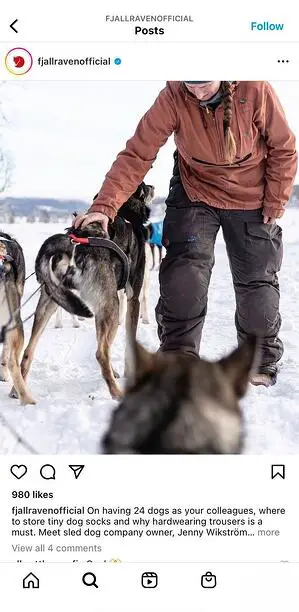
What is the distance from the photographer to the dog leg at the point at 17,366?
103 inches

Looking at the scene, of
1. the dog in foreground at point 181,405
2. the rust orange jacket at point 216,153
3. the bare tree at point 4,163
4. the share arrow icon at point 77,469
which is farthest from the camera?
the bare tree at point 4,163

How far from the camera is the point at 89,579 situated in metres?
1.54

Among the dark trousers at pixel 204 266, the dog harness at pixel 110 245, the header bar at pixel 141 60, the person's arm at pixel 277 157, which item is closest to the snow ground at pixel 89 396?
the dark trousers at pixel 204 266

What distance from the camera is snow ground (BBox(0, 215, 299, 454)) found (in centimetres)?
193

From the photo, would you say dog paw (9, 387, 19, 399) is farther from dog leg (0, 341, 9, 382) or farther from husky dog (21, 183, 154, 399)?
dog leg (0, 341, 9, 382)

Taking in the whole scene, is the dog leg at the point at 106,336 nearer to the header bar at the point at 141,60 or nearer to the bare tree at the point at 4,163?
the header bar at the point at 141,60

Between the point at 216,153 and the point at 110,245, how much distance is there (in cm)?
56

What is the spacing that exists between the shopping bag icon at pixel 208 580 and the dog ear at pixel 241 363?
0.63 metres

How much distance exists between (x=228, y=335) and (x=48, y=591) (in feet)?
7.50

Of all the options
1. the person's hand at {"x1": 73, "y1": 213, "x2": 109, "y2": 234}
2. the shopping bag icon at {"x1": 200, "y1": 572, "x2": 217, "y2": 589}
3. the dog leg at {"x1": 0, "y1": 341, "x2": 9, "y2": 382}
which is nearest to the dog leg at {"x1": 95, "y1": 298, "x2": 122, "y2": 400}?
the person's hand at {"x1": 73, "y1": 213, "x2": 109, "y2": 234}

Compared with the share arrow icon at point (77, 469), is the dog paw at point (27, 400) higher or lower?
lower

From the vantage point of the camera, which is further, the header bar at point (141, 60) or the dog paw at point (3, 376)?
the dog paw at point (3, 376)

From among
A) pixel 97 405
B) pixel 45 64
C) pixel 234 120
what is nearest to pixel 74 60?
pixel 45 64

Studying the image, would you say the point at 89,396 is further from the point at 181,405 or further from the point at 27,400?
the point at 181,405
